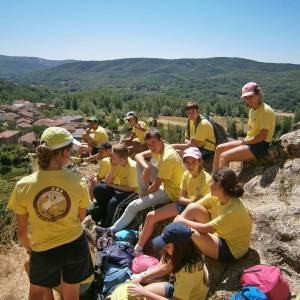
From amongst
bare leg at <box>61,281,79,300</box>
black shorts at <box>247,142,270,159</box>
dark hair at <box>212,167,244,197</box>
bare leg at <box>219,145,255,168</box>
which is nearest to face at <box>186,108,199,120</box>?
bare leg at <box>219,145,255,168</box>

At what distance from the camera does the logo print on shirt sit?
9.71 feet

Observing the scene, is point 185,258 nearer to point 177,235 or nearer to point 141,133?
point 177,235

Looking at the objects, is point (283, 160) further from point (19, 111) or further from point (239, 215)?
point (19, 111)

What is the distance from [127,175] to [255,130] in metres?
2.16

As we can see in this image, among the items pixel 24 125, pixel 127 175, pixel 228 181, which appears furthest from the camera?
pixel 24 125

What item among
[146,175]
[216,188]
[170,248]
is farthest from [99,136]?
[170,248]

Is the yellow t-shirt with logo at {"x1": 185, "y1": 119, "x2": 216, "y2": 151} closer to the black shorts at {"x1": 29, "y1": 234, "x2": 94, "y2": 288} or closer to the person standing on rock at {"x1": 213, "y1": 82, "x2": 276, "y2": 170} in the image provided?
the person standing on rock at {"x1": 213, "y1": 82, "x2": 276, "y2": 170}

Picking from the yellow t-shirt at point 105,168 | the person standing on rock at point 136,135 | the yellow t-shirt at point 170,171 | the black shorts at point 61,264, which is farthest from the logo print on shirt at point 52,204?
the person standing on rock at point 136,135

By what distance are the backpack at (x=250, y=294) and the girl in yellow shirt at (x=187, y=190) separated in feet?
5.06

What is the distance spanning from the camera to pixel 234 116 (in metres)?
118

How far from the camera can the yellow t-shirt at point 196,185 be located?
485cm

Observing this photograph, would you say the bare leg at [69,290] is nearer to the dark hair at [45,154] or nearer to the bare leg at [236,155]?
the dark hair at [45,154]

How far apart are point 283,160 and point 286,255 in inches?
88.4

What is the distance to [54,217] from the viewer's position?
3.06 metres
